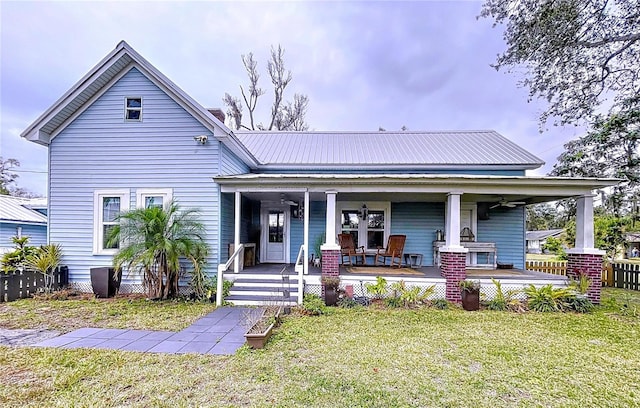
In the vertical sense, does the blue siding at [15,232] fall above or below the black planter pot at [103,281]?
above

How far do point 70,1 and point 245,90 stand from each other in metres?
12.3

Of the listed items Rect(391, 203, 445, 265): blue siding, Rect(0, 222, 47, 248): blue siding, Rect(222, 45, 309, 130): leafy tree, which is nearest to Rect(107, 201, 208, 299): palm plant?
Rect(391, 203, 445, 265): blue siding

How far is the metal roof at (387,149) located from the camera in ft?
35.7

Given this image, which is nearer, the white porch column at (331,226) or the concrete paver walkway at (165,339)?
the concrete paver walkway at (165,339)

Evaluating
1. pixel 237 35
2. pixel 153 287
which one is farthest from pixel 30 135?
pixel 237 35

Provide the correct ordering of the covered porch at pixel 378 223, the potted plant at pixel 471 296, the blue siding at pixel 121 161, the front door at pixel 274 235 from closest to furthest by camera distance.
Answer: the potted plant at pixel 471 296 < the blue siding at pixel 121 161 < the covered porch at pixel 378 223 < the front door at pixel 274 235

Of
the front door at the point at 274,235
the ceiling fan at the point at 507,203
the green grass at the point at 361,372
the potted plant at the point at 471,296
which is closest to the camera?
the green grass at the point at 361,372

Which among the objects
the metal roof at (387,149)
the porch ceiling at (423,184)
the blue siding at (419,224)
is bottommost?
the blue siding at (419,224)

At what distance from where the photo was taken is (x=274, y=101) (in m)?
22.4

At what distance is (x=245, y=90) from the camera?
2231 centimetres

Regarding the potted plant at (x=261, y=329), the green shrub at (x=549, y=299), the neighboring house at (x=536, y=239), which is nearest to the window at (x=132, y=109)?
the potted plant at (x=261, y=329)

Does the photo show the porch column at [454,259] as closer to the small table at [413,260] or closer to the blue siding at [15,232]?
the small table at [413,260]

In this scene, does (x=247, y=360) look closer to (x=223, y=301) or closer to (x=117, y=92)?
(x=223, y=301)

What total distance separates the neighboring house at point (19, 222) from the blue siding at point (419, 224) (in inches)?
627
